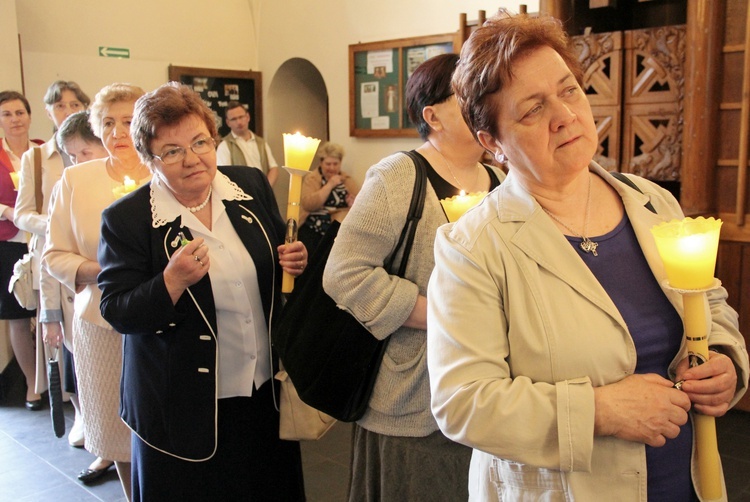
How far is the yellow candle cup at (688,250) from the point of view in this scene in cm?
122

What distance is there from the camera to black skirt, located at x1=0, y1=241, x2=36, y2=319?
4.85 meters

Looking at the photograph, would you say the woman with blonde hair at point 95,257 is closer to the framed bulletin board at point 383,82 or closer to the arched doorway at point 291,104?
the framed bulletin board at point 383,82

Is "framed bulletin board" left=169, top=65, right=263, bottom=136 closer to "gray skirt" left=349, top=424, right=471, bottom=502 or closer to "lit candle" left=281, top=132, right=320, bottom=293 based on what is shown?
"lit candle" left=281, top=132, right=320, bottom=293

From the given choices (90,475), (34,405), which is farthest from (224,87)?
(90,475)

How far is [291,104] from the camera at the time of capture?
909 centimetres

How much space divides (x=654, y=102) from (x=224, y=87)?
556cm

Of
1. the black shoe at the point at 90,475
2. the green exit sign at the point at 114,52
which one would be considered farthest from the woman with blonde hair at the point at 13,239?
the green exit sign at the point at 114,52

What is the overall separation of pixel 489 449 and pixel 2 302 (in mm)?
4527

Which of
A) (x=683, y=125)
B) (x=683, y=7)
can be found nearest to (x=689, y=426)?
(x=683, y=125)

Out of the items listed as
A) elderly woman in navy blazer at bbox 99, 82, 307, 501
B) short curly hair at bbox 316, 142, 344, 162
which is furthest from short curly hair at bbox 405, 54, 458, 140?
short curly hair at bbox 316, 142, 344, 162

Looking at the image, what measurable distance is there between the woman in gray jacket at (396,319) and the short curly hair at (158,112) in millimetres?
659

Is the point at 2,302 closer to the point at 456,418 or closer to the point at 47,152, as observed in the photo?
the point at 47,152

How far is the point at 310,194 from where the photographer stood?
7148mm

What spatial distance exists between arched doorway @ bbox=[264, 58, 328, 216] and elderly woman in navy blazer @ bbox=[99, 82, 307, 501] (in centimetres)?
653
